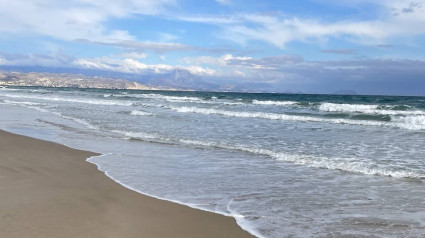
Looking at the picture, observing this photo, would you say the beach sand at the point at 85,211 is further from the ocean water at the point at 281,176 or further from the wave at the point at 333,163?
the wave at the point at 333,163

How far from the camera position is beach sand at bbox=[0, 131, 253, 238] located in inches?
167

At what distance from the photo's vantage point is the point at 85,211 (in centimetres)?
492

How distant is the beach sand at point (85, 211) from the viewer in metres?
4.24

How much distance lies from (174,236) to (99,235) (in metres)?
0.81

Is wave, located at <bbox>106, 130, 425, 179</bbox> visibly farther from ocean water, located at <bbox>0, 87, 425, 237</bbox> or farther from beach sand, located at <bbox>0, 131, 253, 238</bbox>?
beach sand, located at <bbox>0, 131, 253, 238</bbox>

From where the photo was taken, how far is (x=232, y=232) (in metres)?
4.56

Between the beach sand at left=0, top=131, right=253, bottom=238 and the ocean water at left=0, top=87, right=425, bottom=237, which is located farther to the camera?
the ocean water at left=0, top=87, right=425, bottom=237

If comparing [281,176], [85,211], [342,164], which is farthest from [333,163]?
[85,211]

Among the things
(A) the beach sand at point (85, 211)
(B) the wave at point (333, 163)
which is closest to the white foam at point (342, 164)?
(B) the wave at point (333, 163)

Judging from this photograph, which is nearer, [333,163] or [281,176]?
[281,176]

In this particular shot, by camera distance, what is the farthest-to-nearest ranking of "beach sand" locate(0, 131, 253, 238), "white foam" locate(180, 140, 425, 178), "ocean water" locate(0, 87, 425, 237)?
"white foam" locate(180, 140, 425, 178)
"ocean water" locate(0, 87, 425, 237)
"beach sand" locate(0, 131, 253, 238)

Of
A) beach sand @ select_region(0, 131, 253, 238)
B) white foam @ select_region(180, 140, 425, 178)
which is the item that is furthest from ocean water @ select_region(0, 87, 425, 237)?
beach sand @ select_region(0, 131, 253, 238)

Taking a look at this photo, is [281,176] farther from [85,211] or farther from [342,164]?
[85,211]

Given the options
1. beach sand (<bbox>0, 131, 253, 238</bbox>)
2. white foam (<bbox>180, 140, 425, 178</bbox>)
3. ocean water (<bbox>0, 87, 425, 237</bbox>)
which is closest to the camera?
beach sand (<bbox>0, 131, 253, 238</bbox>)
